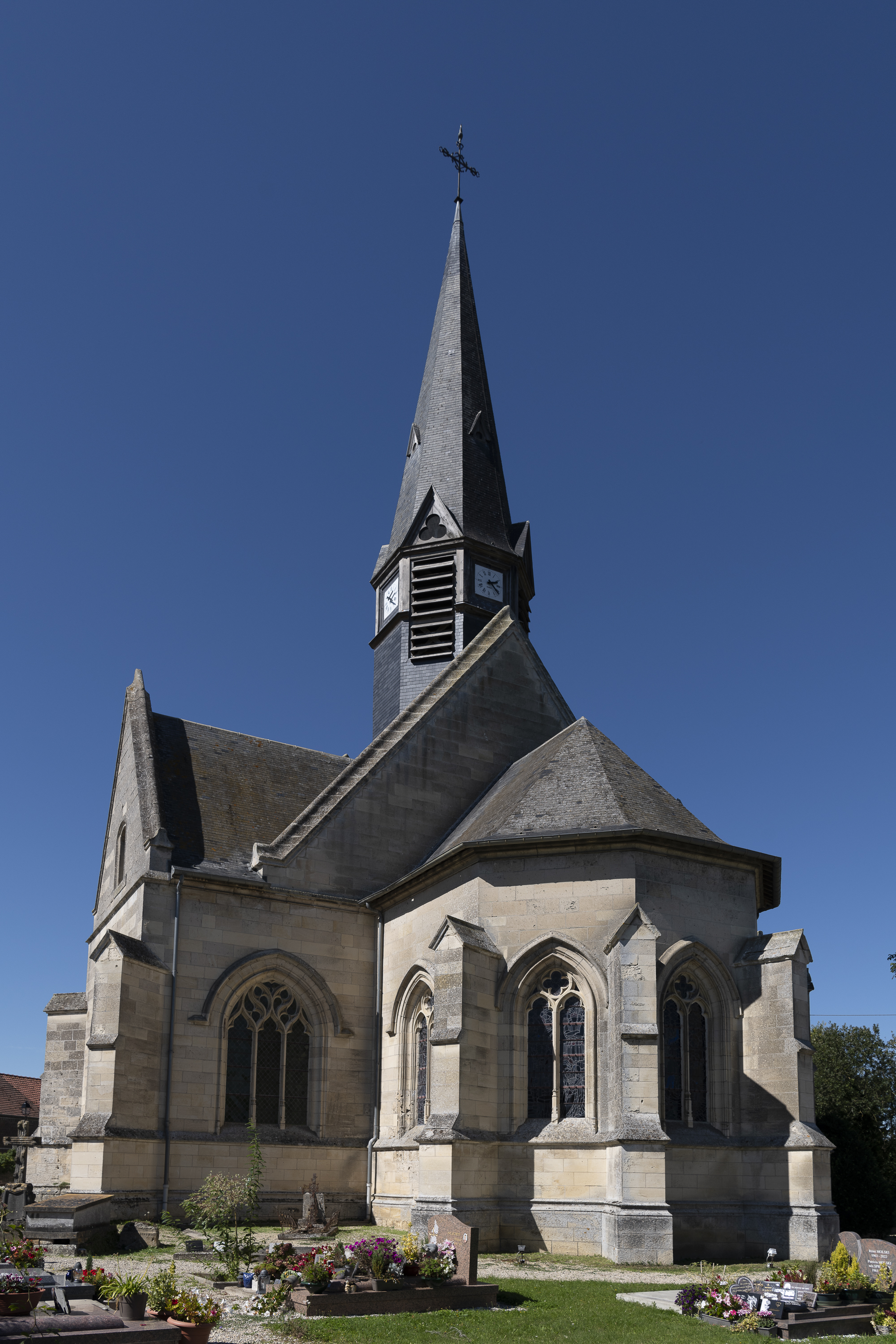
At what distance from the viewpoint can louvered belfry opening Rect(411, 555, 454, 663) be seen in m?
28.1

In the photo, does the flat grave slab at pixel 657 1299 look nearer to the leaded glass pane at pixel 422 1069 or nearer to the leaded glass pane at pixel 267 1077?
the leaded glass pane at pixel 422 1069

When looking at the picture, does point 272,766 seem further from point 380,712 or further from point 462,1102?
point 462,1102

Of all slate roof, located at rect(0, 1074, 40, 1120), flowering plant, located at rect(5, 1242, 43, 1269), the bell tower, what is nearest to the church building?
the bell tower

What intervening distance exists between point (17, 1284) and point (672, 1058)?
39.1 feet

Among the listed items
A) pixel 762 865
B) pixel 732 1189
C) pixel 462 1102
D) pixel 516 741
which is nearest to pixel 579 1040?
pixel 462 1102

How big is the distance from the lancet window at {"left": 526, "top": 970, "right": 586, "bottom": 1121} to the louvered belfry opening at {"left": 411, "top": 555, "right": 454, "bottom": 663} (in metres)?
10.7

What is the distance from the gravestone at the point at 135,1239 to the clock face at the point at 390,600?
51.9 feet

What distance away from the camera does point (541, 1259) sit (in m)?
16.6

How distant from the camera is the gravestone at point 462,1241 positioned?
12.7 meters

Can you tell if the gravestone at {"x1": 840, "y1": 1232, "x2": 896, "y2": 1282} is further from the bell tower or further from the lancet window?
the bell tower

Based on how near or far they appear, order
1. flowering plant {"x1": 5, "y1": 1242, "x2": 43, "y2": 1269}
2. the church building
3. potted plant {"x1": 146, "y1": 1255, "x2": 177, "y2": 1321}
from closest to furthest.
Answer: potted plant {"x1": 146, "y1": 1255, "x2": 177, "y2": 1321} < flowering plant {"x1": 5, "y1": 1242, "x2": 43, "y2": 1269} < the church building

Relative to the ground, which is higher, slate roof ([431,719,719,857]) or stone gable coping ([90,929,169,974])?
slate roof ([431,719,719,857])

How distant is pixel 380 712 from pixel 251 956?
9.41 meters

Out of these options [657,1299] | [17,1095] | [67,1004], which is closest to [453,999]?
[657,1299]
